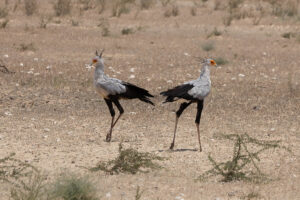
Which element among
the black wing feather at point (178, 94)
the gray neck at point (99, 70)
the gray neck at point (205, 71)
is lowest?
the black wing feather at point (178, 94)

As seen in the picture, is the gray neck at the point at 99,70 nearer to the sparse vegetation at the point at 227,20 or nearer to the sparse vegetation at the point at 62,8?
the sparse vegetation at the point at 227,20

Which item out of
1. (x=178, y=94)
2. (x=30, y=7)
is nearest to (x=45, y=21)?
(x=30, y=7)

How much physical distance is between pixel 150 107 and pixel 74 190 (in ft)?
16.9

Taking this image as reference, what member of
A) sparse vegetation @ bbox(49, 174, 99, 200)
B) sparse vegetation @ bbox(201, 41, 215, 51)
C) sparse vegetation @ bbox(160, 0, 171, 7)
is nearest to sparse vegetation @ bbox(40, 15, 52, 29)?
sparse vegetation @ bbox(201, 41, 215, 51)

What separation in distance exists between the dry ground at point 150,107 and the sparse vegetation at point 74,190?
35cm

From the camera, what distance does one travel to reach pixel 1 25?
773 inches

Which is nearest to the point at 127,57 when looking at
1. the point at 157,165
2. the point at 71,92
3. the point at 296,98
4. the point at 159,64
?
the point at 159,64

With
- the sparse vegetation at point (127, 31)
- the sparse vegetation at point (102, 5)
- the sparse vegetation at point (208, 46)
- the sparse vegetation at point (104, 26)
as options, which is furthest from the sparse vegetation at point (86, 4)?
the sparse vegetation at point (208, 46)

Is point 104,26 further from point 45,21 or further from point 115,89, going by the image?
point 115,89

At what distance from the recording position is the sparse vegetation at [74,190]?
5840 millimetres

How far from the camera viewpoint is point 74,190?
5.86 metres

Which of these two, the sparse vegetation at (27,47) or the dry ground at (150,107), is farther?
the sparse vegetation at (27,47)

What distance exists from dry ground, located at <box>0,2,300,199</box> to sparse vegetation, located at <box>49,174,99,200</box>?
35cm

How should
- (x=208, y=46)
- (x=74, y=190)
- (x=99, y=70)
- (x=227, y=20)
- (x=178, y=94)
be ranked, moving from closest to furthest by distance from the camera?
(x=74, y=190) < (x=178, y=94) < (x=99, y=70) < (x=208, y=46) < (x=227, y=20)
